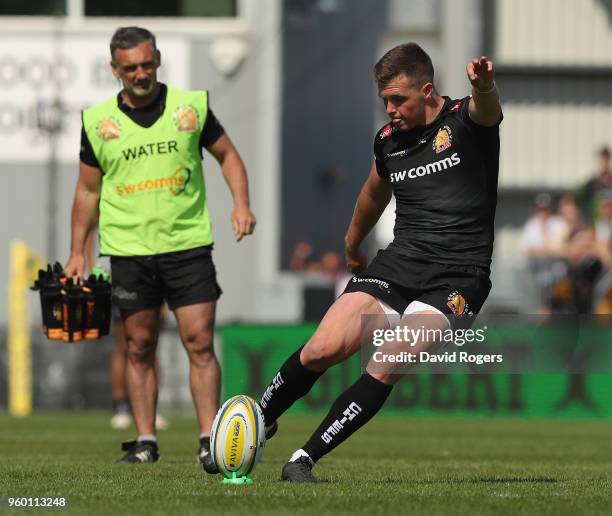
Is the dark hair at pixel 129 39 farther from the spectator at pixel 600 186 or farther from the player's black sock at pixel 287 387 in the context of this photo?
the spectator at pixel 600 186

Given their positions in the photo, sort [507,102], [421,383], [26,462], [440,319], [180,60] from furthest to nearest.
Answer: [507,102] → [180,60] → [421,383] → [26,462] → [440,319]

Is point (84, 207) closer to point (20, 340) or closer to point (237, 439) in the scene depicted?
point (237, 439)

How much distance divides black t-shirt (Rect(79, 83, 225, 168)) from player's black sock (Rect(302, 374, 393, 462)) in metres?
2.23

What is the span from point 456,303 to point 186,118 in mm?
2279

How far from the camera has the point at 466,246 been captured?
7.10m

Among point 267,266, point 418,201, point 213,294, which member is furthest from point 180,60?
point 418,201

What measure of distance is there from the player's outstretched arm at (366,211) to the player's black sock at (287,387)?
0.85 m

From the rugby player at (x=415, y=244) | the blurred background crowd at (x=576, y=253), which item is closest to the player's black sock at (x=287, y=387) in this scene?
the rugby player at (x=415, y=244)

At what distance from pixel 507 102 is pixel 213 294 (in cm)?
1625

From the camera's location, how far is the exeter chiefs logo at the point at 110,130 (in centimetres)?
853

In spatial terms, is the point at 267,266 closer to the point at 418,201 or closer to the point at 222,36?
the point at 222,36

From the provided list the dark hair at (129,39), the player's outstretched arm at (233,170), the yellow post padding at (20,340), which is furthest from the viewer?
the yellow post padding at (20,340)

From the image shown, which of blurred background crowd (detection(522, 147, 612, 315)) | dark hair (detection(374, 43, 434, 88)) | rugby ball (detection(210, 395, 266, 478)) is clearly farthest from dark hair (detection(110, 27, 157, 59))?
blurred background crowd (detection(522, 147, 612, 315))

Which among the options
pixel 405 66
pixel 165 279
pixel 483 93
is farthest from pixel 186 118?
pixel 483 93
